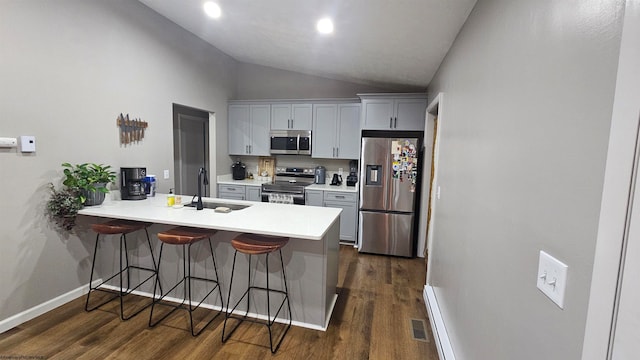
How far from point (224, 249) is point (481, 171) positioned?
6.69 ft

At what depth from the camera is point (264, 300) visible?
7.85 ft

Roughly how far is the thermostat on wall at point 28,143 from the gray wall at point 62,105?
0.04 meters

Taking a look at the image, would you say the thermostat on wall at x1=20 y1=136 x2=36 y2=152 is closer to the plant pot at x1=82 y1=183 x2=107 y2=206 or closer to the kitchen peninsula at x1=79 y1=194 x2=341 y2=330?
the plant pot at x1=82 y1=183 x2=107 y2=206

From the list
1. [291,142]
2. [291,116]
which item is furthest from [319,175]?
[291,116]

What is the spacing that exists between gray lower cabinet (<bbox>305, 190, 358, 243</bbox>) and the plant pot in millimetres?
2479

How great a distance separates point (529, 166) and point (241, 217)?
6.17ft

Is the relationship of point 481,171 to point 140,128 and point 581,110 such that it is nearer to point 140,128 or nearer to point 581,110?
point 581,110

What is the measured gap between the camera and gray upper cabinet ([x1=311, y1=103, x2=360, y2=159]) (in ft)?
14.4

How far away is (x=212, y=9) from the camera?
2.91m

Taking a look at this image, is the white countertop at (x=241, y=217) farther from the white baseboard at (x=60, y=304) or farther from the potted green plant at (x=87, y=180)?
the white baseboard at (x=60, y=304)

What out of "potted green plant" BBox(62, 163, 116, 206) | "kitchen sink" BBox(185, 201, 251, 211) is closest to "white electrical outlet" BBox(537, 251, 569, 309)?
"kitchen sink" BBox(185, 201, 251, 211)

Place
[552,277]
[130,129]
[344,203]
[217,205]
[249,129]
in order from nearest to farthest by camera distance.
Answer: [552,277]
[217,205]
[130,129]
[344,203]
[249,129]

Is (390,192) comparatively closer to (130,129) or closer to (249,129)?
(249,129)

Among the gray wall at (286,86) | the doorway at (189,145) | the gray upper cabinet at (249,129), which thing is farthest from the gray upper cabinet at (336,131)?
the doorway at (189,145)
